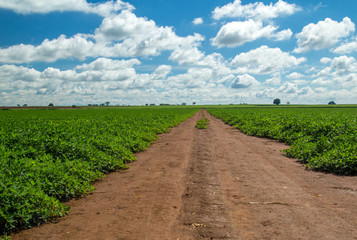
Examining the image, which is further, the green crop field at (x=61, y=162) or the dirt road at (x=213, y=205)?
the green crop field at (x=61, y=162)

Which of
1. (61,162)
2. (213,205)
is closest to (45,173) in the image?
(61,162)

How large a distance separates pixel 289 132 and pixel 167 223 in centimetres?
1370

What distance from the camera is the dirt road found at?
4441 millimetres

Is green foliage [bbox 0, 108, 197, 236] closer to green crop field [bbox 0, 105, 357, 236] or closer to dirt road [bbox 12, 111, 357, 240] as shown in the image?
green crop field [bbox 0, 105, 357, 236]

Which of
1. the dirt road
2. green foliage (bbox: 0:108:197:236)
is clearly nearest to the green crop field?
green foliage (bbox: 0:108:197:236)

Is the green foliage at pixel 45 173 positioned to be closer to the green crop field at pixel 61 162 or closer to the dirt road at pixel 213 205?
the green crop field at pixel 61 162

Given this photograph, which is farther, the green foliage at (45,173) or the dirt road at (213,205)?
the green foliage at (45,173)

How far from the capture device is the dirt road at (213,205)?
4.44 meters

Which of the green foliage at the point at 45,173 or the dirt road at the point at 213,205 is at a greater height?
the green foliage at the point at 45,173

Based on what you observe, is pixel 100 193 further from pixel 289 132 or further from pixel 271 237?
pixel 289 132

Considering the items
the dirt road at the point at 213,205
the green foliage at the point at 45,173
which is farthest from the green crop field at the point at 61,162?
the dirt road at the point at 213,205

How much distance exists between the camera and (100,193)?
22.2 ft

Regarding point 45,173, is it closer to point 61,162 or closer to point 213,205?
point 61,162

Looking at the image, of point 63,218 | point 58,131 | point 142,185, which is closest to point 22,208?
point 63,218
